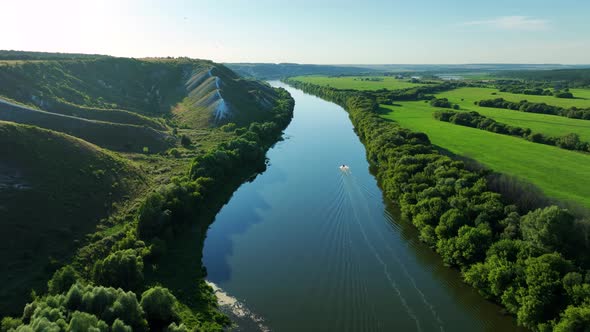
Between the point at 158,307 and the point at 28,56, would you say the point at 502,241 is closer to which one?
the point at 158,307

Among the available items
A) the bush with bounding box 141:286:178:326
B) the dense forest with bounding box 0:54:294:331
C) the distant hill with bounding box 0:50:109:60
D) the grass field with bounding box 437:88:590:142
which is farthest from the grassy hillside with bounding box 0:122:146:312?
the grass field with bounding box 437:88:590:142

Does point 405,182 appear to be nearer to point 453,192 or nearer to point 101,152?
point 453,192

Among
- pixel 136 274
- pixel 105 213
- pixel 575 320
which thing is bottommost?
pixel 105 213

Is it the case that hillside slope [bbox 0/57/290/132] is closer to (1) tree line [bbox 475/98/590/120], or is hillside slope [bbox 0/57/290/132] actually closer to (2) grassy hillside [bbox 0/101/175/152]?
(2) grassy hillside [bbox 0/101/175/152]

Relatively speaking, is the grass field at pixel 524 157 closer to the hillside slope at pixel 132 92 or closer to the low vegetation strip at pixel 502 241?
→ the low vegetation strip at pixel 502 241

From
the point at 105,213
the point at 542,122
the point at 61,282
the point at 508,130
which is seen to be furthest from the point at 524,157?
the point at 61,282

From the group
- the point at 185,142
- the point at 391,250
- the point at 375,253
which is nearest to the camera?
the point at 375,253

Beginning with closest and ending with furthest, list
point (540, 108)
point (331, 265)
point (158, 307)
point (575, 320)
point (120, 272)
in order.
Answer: point (575, 320)
point (158, 307)
point (120, 272)
point (331, 265)
point (540, 108)

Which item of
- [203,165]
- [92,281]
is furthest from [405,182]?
[92,281]
